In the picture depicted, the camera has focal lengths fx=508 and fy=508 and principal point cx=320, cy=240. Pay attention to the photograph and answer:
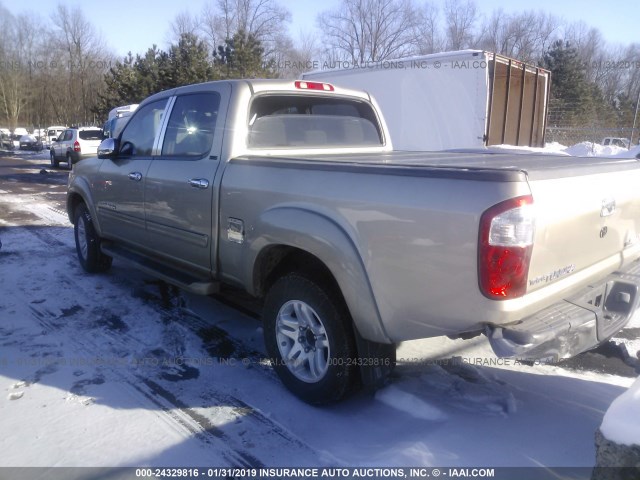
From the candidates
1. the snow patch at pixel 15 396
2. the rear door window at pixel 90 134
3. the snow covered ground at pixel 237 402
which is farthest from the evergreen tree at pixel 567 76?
the snow patch at pixel 15 396

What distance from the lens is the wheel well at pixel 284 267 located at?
3.01m

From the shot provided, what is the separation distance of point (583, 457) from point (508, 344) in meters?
0.89

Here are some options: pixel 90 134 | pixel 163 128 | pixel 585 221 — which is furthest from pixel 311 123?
pixel 90 134

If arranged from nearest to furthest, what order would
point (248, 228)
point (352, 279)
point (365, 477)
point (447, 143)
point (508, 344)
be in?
point (508, 344) < point (365, 477) < point (352, 279) < point (248, 228) < point (447, 143)

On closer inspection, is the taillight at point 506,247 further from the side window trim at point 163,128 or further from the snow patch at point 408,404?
the side window trim at point 163,128

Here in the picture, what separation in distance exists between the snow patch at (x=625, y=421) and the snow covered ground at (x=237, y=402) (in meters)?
0.60

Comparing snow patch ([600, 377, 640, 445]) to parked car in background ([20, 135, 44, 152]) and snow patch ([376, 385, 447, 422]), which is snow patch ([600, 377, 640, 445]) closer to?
snow patch ([376, 385, 447, 422])

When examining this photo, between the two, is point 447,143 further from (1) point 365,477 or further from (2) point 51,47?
(2) point 51,47

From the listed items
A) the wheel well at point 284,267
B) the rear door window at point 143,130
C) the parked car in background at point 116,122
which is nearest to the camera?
the wheel well at point 284,267

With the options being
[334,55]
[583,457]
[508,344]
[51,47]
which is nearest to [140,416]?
[508,344]

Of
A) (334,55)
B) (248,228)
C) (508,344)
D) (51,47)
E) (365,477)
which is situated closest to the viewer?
(508,344)

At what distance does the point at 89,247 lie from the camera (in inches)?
224

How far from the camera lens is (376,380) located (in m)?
2.86

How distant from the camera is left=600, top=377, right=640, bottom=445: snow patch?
1.92 m
